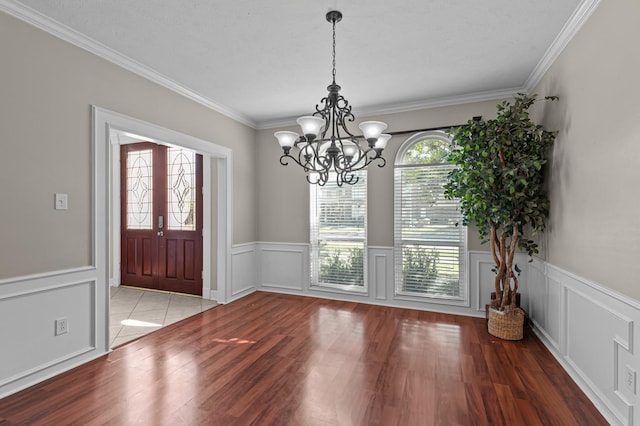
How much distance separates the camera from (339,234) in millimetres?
4730

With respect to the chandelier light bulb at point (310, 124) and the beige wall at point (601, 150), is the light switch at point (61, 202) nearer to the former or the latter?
the chandelier light bulb at point (310, 124)

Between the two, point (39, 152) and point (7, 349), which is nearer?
point (7, 349)

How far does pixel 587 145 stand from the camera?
2.35 meters

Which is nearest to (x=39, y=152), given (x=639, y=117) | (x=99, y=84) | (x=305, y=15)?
(x=99, y=84)

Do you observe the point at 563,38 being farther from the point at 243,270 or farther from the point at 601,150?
the point at 243,270

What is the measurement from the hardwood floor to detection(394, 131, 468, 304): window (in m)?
0.68

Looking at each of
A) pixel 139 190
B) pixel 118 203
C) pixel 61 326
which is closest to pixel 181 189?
pixel 139 190

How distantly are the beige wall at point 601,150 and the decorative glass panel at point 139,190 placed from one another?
570 cm

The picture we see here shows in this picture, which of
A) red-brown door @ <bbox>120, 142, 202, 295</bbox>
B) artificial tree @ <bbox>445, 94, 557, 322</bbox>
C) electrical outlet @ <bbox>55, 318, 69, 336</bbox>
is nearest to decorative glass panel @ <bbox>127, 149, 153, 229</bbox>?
red-brown door @ <bbox>120, 142, 202, 295</bbox>

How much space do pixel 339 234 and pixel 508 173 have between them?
2415 millimetres

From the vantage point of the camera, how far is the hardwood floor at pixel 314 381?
2037mm

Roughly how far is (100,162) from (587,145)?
403 centimetres

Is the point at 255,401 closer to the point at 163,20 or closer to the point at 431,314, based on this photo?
the point at 431,314

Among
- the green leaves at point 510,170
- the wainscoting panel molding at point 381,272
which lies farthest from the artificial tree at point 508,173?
the wainscoting panel molding at point 381,272
